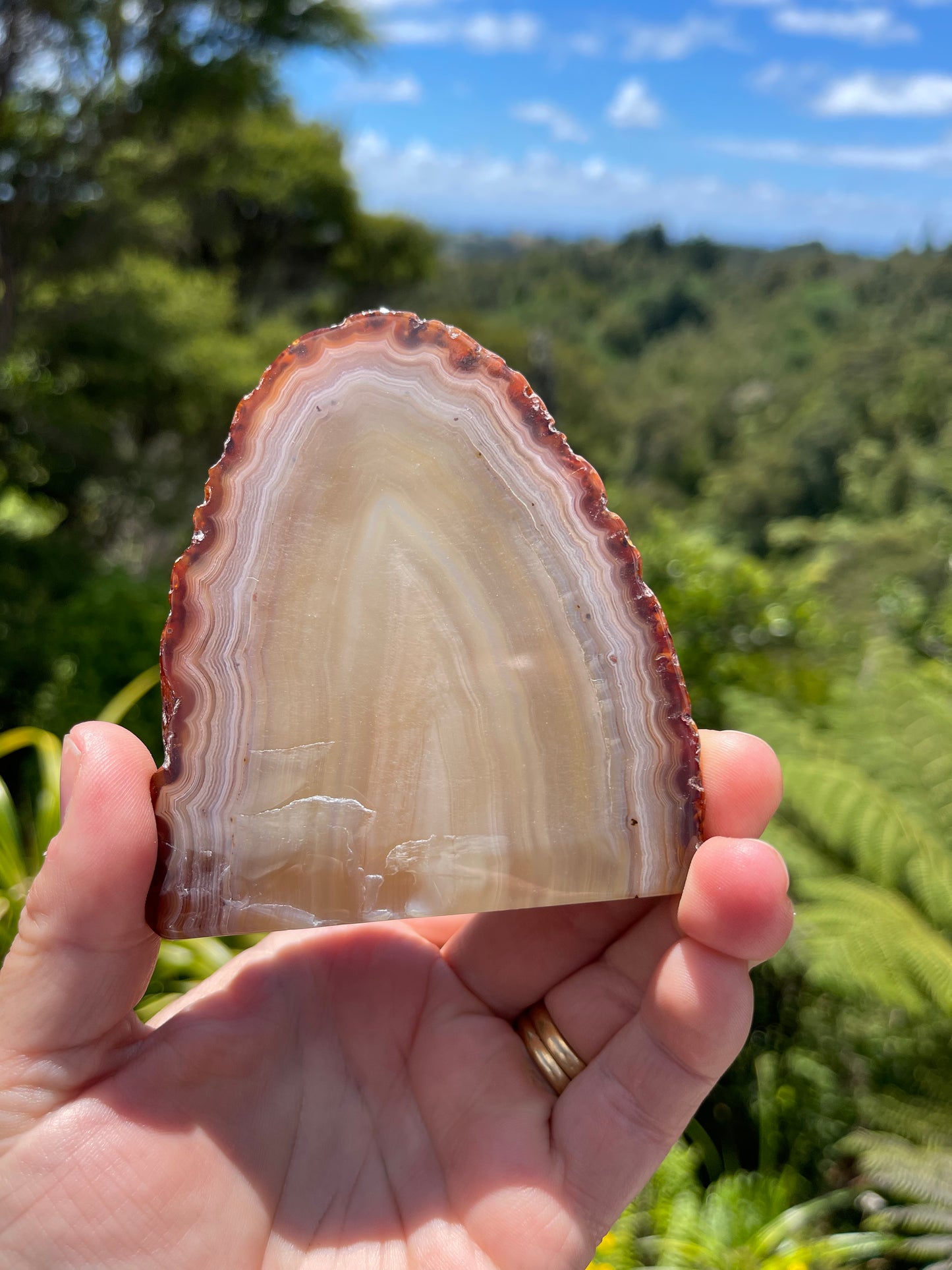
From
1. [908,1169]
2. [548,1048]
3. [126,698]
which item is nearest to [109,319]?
[126,698]

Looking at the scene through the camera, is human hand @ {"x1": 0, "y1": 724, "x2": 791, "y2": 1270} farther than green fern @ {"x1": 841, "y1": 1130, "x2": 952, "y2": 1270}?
No

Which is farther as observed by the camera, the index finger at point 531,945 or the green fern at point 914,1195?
the green fern at point 914,1195

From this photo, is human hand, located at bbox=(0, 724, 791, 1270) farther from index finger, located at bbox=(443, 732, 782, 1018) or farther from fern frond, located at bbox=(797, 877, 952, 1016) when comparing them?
fern frond, located at bbox=(797, 877, 952, 1016)

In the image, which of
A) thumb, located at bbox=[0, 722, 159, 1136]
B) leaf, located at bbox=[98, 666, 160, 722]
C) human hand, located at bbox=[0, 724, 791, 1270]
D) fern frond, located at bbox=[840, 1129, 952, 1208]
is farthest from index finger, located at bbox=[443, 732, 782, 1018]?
leaf, located at bbox=[98, 666, 160, 722]

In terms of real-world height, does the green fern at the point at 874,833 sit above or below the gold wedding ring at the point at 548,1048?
below

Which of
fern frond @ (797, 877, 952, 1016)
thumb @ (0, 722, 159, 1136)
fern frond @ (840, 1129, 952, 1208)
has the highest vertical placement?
thumb @ (0, 722, 159, 1136)

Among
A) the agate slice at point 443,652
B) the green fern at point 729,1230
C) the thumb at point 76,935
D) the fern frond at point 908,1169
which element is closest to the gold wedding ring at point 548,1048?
the agate slice at point 443,652

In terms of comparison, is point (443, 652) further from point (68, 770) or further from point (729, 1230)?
point (729, 1230)

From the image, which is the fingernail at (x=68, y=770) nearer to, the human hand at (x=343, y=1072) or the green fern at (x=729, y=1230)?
the human hand at (x=343, y=1072)
